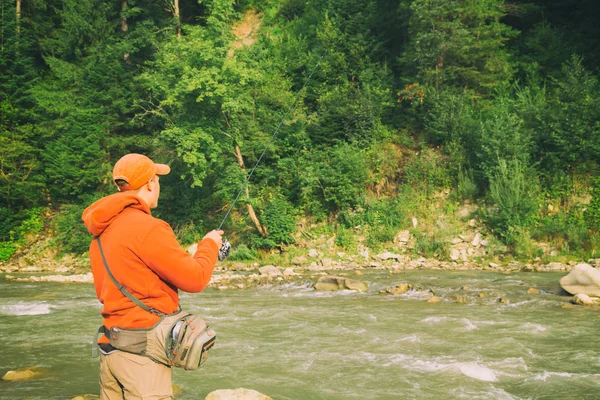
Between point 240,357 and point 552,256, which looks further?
point 552,256

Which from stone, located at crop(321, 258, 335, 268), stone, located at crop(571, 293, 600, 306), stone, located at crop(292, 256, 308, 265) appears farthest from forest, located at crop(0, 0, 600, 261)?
stone, located at crop(571, 293, 600, 306)

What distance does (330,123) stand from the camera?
20.5 metres

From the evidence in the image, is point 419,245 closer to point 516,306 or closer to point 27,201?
point 516,306

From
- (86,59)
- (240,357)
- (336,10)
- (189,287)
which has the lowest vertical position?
(240,357)

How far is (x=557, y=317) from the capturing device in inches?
357

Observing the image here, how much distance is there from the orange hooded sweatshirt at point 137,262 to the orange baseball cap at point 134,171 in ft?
0.31

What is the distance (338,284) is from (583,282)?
529 centimetres

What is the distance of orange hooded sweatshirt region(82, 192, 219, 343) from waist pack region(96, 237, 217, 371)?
0.03 m

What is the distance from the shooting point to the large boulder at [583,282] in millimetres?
10438

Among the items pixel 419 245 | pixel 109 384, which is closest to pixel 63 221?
pixel 419 245

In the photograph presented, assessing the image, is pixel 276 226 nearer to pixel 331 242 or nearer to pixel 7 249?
pixel 331 242

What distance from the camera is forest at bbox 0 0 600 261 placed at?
16.6 meters

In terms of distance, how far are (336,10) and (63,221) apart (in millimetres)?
14880

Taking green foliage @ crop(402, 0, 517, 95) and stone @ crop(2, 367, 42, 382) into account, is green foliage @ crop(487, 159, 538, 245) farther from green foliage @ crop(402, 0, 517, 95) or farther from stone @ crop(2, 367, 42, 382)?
stone @ crop(2, 367, 42, 382)
